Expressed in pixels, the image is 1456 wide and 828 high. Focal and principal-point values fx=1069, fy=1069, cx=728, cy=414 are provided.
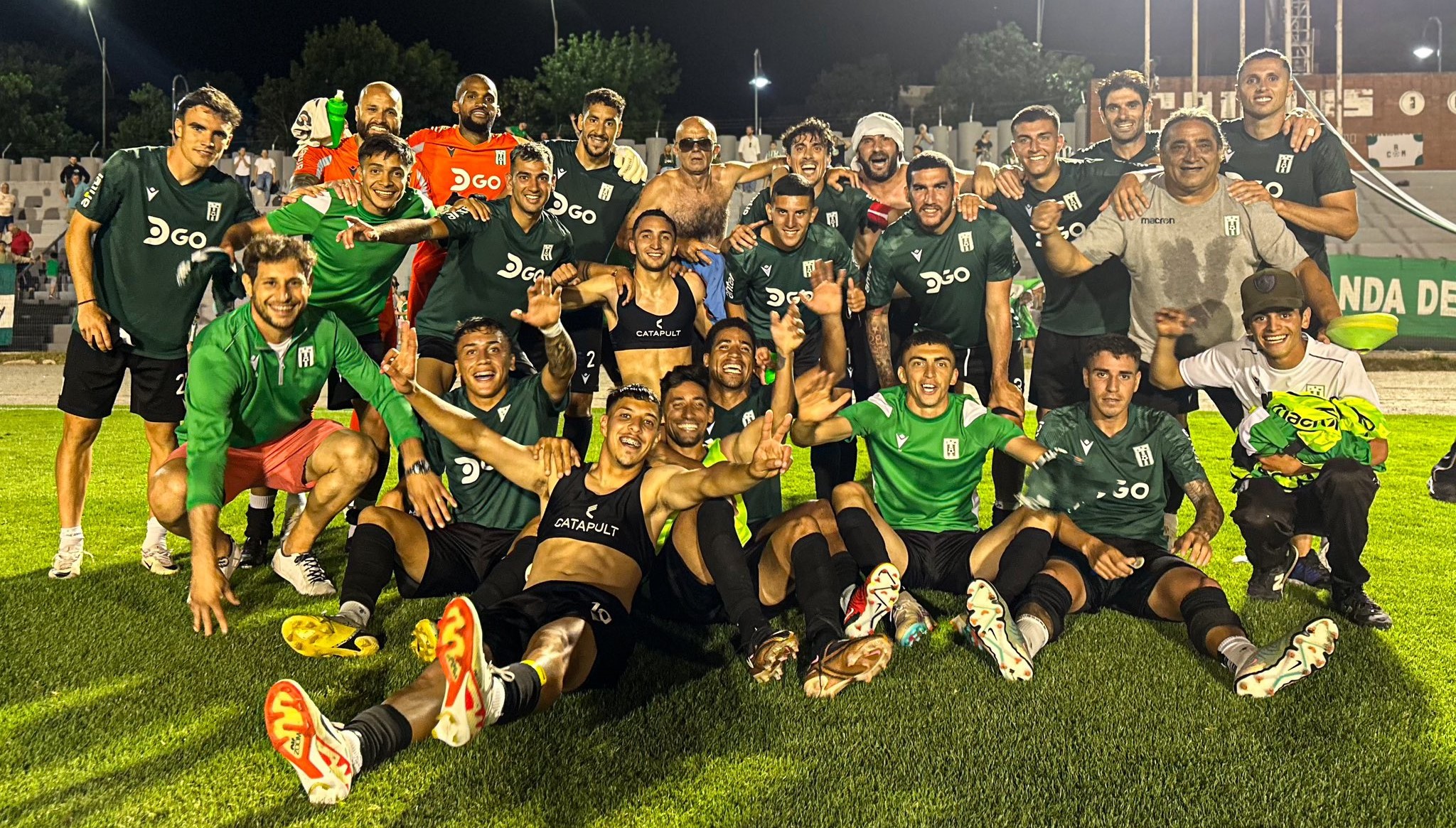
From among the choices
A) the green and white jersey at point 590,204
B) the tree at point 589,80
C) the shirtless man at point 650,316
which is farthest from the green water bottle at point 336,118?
the tree at point 589,80

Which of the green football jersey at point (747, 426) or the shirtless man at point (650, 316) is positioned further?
the shirtless man at point (650, 316)

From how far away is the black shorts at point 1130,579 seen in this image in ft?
15.7

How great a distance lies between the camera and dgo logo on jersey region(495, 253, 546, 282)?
6.21 m

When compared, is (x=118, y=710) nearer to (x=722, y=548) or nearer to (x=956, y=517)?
(x=722, y=548)

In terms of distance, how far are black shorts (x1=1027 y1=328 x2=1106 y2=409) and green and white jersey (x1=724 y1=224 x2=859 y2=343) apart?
1.32 metres

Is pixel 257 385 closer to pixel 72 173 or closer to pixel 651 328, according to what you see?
pixel 651 328

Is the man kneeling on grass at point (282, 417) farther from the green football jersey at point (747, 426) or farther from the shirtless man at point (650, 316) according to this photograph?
the shirtless man at point (650, 316)

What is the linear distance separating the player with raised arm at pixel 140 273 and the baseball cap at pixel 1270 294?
5426 millimetres

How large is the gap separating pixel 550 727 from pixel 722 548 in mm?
1008

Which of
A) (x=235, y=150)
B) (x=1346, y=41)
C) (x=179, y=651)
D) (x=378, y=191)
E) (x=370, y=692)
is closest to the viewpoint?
(x=370, y=692)

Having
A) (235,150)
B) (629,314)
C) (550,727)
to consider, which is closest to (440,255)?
(629,314)

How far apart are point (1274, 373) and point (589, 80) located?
4816 centimetres

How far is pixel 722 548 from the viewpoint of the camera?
4348 mm

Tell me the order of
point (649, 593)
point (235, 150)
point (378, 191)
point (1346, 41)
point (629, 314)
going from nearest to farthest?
point (649, 593) → point (378, 191) → point (629, 314) → point (235, 150) → point (1346, 41)
